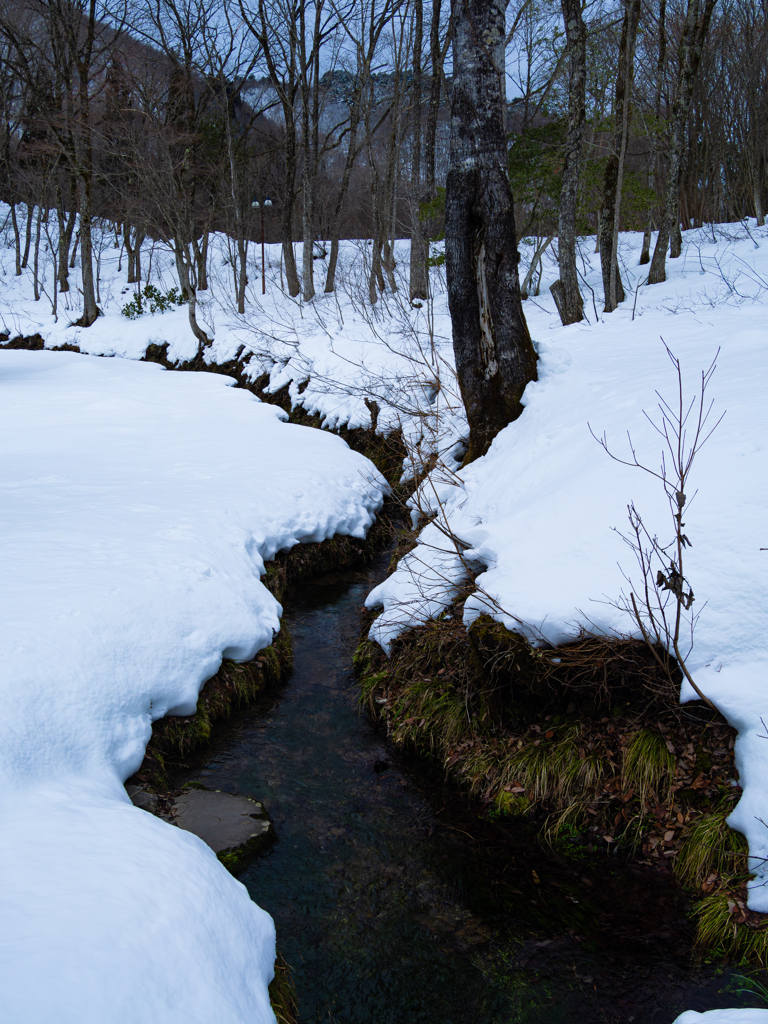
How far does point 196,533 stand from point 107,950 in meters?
3.97

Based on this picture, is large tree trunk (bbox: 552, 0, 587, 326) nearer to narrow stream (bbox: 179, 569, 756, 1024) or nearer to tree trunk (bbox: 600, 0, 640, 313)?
tree trunk (bbox: 600, 0, 640, 313)

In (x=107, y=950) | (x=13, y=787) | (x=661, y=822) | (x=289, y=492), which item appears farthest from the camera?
(x=289, y=492)

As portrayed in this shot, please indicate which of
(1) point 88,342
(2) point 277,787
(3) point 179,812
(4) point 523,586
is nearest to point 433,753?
(2) point 277,787

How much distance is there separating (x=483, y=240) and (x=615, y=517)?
132 inches

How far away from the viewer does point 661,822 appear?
3389mm

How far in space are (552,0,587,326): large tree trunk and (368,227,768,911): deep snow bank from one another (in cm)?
290

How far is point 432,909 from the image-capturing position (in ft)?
10.7

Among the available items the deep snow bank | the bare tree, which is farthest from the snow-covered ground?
the bare tree

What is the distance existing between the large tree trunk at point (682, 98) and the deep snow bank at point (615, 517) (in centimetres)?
677

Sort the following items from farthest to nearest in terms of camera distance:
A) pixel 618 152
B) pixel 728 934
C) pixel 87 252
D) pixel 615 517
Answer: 1. pixel 87 252
2. pixel 618 152
3. pixel 615 517
4. pixel 728 934

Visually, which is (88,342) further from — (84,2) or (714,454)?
(714,454)

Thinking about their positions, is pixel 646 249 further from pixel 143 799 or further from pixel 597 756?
pixel 143 799

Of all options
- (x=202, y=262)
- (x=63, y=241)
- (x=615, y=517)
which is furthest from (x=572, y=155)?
(x=63, y=241)

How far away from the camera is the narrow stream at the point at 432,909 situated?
2.76 metres
